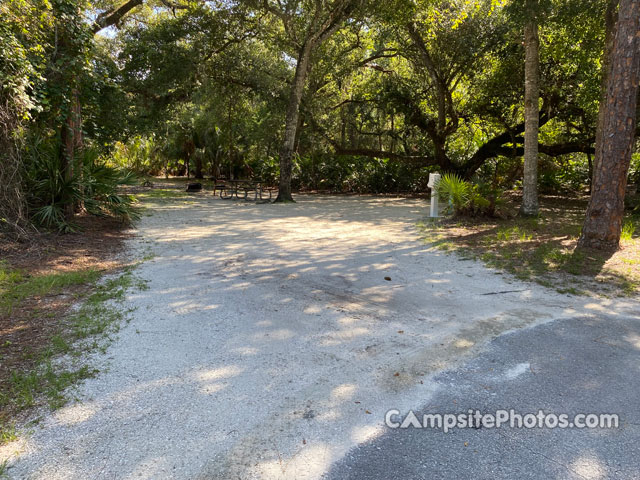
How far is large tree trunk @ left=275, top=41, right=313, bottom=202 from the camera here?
15117 mm

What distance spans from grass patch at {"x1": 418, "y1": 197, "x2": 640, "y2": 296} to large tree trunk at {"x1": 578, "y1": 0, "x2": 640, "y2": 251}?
1.45 feet

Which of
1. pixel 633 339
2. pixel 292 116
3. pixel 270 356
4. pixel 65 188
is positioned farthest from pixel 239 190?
pixel 633 339

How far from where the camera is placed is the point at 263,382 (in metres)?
3.04

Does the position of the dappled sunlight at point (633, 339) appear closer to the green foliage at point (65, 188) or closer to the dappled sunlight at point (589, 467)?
the dappled sunlight at point (589, 467)

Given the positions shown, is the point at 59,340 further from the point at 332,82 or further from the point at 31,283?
the point at 332,82

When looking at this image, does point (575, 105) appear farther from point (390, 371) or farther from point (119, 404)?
point (119, 404)

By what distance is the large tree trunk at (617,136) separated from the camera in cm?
633

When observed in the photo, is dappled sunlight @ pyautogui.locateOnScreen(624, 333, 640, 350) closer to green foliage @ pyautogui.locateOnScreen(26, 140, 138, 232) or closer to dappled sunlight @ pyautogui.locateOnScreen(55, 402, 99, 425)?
dappled sunlight @ pyautogui.locateOnScreen(55, 402, 99, 425)

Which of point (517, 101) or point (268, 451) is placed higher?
point (517, 101)

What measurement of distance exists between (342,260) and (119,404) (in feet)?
14.1

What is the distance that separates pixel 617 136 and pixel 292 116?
425 inches

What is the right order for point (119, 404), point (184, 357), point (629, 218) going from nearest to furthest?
1. point (119, 404)
2. point (184, 357)
3. point (629, 218)

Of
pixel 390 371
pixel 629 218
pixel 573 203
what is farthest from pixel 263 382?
pixel 573 203

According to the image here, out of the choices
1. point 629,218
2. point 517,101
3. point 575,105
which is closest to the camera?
point 629,218
